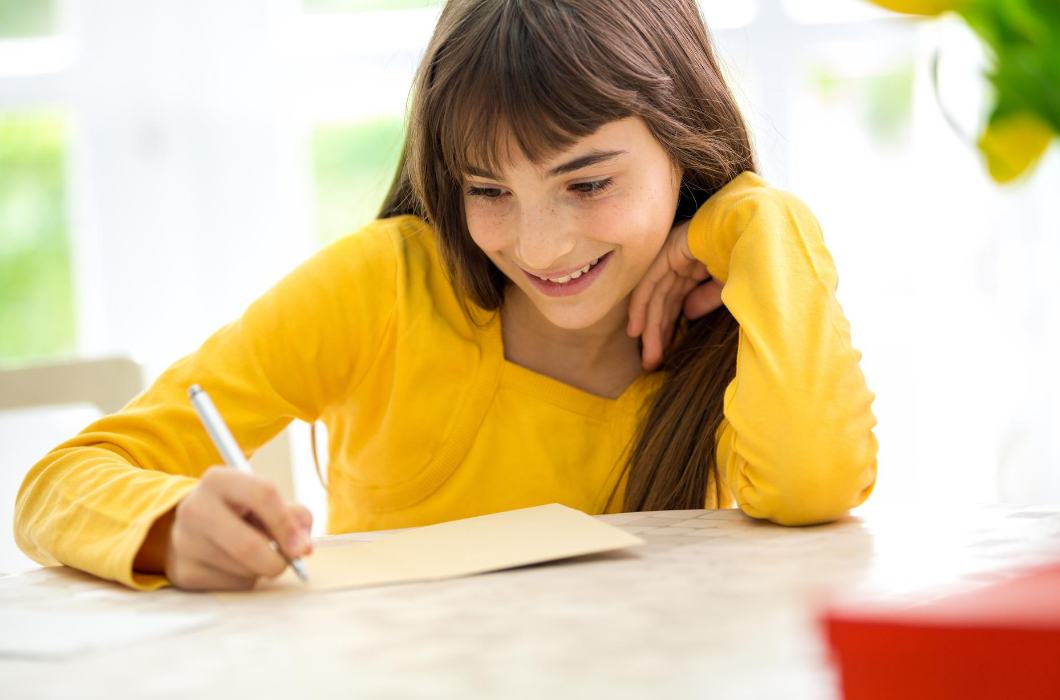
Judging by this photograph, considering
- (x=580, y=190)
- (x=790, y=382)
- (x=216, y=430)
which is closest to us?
(x=216, y=430)

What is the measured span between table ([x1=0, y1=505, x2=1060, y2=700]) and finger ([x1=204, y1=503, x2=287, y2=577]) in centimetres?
3

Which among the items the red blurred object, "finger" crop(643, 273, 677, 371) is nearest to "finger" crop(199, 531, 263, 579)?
the red blurred object

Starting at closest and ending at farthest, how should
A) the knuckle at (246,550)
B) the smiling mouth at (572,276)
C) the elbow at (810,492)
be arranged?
the knuckle at (246,550)
the elbow at (810,492)
the smiling mouth at (572,276)

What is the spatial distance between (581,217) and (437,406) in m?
0.26

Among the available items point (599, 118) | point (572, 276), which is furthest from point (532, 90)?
point (572, 276)

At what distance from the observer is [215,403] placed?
0.93 m

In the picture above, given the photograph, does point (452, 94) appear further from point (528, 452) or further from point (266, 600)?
point (266, 600)

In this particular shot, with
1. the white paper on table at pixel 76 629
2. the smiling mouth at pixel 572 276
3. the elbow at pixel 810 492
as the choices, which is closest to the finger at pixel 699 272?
the smiling mouth at pixel 572 276

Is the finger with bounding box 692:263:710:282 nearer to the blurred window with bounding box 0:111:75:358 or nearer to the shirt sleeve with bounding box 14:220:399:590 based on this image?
the shirt sleeve with bounding box 14:220:399:590

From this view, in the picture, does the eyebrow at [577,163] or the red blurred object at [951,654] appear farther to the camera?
the eyebrow at [577,163]

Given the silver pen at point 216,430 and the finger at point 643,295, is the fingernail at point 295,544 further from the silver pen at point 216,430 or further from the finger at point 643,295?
the finger at point 643,295

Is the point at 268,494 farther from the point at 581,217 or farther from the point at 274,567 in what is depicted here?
the point at 581,217

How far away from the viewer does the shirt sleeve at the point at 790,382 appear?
2.49ft

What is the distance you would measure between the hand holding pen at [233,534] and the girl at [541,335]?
0.02 m
